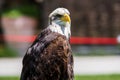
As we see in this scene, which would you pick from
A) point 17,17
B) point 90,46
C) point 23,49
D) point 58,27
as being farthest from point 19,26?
point 58,27

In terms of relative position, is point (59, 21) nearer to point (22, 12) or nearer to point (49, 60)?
point (49, 60)

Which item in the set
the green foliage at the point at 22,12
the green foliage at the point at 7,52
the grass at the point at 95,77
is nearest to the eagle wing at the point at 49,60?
the grass at the point at 95,77

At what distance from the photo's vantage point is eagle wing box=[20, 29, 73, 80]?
689 centimetres

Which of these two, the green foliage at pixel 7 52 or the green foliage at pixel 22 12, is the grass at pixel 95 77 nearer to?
the green foliage at pixel 7 52

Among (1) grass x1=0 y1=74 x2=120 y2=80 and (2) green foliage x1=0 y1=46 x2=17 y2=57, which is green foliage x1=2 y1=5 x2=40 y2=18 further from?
(1) grass x1=0 y1=74 x2=120 y2=80

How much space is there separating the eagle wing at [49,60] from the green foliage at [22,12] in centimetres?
1741

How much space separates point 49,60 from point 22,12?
18.8m

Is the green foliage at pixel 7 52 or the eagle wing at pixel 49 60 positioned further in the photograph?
the green foliage at pixel 7 52

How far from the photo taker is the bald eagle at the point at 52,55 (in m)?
6.89

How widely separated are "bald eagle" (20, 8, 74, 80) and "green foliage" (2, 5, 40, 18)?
17.3m

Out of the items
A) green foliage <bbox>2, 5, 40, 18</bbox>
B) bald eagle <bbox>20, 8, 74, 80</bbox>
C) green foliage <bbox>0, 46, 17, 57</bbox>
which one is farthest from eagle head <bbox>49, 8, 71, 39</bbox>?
green foliage <bbox>2, 5, 40, 18</bbox>

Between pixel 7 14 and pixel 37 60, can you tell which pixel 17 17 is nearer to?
pixel 7 14

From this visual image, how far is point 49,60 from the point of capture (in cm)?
690

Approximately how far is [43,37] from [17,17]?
17.5 m
